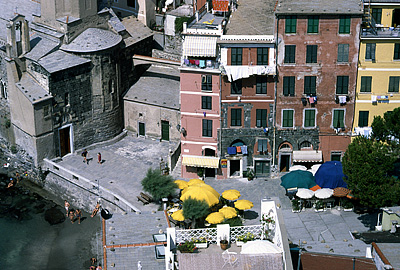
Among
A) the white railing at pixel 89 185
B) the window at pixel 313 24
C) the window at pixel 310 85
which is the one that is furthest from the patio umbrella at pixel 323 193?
the white railing at pixel 89 185

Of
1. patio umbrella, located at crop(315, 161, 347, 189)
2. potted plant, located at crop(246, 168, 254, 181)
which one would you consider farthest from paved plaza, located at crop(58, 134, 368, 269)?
patio umbrella, located at crop(315, 161, 347, 189)

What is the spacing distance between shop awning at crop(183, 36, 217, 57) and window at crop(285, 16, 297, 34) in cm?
713

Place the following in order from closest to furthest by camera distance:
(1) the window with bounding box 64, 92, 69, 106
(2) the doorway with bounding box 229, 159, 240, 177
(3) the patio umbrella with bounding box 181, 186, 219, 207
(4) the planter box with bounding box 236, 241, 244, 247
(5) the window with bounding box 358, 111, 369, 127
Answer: (4) the planter box with bounding box 236, 241, 244, 247
(3) the patio umbrella with bounding box 181, 186, 219, 207
(5) the window with bounding box 358, 111, 369, 127
(2) the doorway with bounding box 229, 159, 240, 177
(1) the window with bounding box 64, 92, 69, 106

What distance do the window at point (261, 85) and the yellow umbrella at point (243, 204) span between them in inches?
488

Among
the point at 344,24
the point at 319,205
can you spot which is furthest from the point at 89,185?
the point at 344,24

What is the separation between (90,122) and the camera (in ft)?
300

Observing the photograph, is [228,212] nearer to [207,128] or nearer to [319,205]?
[319,205]

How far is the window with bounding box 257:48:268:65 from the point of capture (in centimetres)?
7806

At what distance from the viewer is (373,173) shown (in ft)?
223

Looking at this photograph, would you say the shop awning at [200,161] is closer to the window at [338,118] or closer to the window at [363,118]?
the window at [338,118]

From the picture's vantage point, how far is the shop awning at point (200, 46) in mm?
78562

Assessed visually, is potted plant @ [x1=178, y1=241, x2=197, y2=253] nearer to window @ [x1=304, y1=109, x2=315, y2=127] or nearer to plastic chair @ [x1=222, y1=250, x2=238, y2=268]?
plastic chair @ [x1=222, y1=250, x2=238, y2=268]

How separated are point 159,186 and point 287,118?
14.7 m

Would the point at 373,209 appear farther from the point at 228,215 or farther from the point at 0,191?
the point at 0,191
